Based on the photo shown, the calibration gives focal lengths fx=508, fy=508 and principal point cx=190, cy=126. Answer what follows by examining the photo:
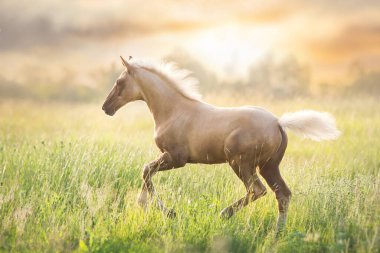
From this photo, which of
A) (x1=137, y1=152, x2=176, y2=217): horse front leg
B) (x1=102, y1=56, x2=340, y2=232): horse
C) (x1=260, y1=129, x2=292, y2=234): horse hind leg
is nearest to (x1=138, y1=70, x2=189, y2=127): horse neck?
(x1=102, y1=56, x2=340, y2=232): horse

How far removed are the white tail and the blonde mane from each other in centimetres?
125

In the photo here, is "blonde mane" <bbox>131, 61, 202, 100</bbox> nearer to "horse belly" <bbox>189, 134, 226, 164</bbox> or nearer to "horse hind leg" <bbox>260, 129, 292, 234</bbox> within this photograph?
"horse belly" <bbox>189, 134, 226, 164</bbox>

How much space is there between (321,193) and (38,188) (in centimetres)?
408

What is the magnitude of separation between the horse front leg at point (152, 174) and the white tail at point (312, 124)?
57.7 inches

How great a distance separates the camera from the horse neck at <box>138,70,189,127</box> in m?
6.56

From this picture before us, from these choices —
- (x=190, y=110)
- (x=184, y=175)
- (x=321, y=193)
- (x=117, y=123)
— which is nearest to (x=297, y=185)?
(x=321, y=193)

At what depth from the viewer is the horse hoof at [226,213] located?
6048mm

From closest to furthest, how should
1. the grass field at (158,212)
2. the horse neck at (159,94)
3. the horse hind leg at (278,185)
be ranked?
1. the grass field at (158,212)
2. the horse hind leg at (278,185)
3. the horse neck at (159,94)

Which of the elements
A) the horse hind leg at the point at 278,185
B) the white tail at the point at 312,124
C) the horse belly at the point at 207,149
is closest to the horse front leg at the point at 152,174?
the horse belly at the point at 207,149

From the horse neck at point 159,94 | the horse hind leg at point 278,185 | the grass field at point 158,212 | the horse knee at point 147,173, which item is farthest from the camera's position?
the horse neck at point 159,94

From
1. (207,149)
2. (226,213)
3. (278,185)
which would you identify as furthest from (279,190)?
(207,149)

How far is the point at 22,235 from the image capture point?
5535 millimetres

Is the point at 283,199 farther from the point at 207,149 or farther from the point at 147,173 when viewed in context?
the point at 147,173

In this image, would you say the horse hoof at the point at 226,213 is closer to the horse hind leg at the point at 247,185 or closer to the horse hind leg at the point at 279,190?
the horse hind leg at the point at 247,185
